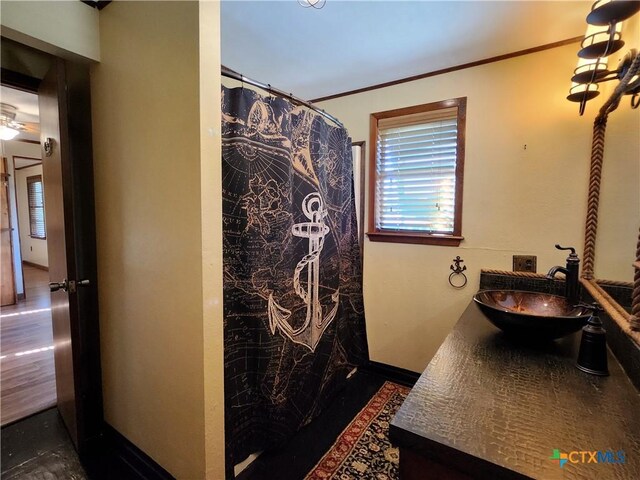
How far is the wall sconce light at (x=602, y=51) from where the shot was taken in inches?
41.3

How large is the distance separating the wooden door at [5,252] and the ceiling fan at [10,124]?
2.59 ft

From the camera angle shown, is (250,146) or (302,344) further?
(302,344)

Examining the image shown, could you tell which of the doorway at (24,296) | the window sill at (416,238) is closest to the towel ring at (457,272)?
the window sill at (416,238)

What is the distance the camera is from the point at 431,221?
212 centimetres

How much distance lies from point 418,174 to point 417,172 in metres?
0.02

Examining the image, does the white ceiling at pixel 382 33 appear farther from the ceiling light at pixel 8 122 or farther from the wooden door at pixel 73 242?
the ceiling light at pixel 8 122

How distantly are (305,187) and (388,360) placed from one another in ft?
5.18

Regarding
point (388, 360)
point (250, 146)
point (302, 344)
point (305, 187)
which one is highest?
point (250, 146)

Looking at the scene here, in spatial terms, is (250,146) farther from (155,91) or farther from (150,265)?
(150,265)

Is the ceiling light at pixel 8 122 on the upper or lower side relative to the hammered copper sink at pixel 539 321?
upper

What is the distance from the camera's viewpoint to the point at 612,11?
3.44 feet

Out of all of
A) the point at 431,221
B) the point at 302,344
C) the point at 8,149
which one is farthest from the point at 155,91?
the point at 8,149

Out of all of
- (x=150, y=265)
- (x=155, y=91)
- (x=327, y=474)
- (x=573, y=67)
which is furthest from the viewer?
(x=573, y=67)

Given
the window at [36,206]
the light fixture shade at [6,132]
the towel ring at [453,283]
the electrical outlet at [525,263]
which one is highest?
the light fixture shade at [6,132]
